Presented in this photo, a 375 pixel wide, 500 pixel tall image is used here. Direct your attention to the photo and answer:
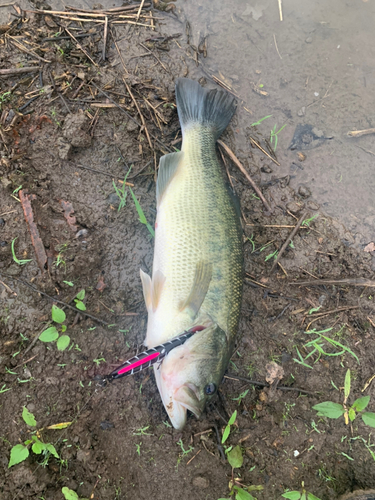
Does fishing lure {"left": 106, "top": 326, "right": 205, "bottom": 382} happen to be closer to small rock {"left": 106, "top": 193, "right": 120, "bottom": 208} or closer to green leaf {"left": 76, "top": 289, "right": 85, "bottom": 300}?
green leaf {"left": 76, "top": 289, "right": 85, "bottom": 300}

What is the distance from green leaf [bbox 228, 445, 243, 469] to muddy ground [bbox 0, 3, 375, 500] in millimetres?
201

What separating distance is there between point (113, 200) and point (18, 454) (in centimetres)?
242

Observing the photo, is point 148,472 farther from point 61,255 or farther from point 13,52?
point 13,52

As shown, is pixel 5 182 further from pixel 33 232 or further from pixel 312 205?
pixel 312 205

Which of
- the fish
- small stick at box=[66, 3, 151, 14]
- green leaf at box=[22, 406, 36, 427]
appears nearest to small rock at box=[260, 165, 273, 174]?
the fish

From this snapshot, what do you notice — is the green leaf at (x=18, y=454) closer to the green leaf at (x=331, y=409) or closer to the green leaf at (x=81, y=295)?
the green leaf at (x=81, y=295)

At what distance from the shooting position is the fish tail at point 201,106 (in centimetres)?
334

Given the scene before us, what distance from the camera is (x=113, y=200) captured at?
3.34 m

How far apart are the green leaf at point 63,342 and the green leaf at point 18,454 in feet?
2.64

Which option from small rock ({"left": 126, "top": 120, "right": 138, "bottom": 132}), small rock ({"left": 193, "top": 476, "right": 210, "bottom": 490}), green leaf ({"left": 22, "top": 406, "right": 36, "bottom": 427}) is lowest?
small rock ({"left": 193, "top": 476, "right": 210, "bottom": 490})

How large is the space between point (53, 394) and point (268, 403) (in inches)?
82.2

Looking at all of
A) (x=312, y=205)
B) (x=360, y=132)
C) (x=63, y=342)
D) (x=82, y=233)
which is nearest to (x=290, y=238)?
(x=312, y=205)

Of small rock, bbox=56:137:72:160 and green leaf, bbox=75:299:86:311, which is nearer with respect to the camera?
green leaf, bbox=75:299:86:311

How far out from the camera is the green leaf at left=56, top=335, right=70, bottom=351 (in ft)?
8.99
